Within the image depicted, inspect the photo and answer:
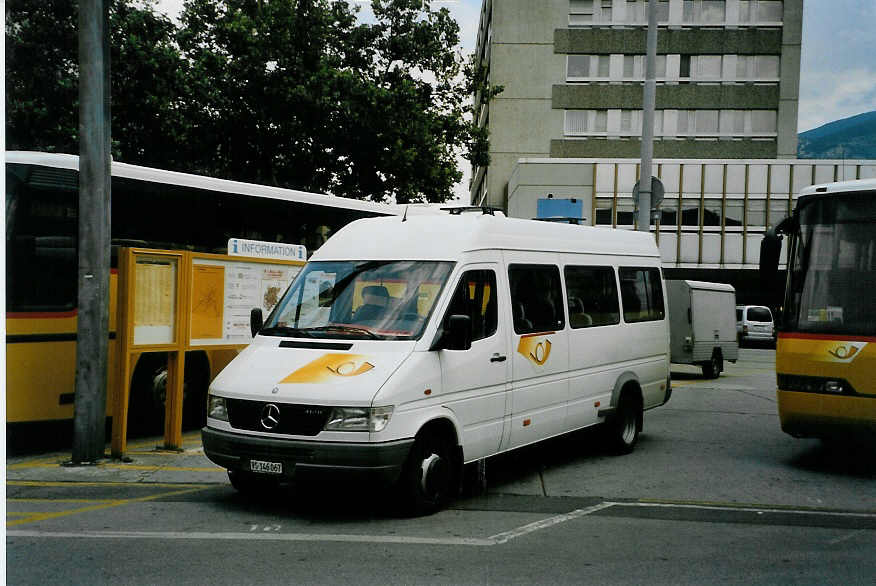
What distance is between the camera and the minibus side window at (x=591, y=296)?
9.09 metres

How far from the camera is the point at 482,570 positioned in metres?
5.50

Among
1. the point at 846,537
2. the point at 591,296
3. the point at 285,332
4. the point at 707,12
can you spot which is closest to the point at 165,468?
the point at 285,332

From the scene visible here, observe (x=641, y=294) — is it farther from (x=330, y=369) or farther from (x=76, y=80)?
(x=76, y=80)

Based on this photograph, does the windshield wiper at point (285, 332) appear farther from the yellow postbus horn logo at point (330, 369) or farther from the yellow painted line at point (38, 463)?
the yellow painted line at point (38, 463)

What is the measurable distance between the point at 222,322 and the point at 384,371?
435 centimetres

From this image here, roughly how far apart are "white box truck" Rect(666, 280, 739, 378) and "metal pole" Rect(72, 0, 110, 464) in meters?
13.4

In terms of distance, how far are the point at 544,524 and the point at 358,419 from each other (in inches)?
64.4

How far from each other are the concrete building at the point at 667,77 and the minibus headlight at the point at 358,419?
44375 millimetres

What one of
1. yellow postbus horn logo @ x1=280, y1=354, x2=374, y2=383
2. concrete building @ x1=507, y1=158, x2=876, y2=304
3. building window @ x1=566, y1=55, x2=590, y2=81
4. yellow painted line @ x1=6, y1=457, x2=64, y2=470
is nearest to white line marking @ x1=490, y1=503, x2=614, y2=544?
yellow postbus horn logo @ x1=280, y1=354, x2=374, y2=383

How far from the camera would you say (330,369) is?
6.71m

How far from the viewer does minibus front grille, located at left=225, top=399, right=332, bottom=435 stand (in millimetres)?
6551

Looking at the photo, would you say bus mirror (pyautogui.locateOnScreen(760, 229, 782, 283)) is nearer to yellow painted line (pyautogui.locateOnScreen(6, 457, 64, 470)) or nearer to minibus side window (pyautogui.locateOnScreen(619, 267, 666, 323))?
minibus side window (pyautogui.locateOnScreen(619, 267, 666, 323))

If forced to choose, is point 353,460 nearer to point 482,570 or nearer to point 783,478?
point 482,570

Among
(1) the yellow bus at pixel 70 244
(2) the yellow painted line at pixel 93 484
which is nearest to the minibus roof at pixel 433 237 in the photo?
(2) the yellow painted line at pixel 93 484
